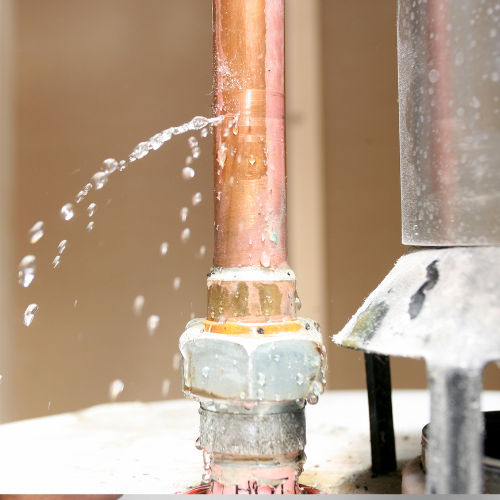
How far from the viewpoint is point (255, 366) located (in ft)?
2.27

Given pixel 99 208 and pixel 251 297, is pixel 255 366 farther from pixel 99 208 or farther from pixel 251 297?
pixel 99 208

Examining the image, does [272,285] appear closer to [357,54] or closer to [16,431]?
[16,431]

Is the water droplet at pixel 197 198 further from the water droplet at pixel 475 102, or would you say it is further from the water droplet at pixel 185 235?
the water droplet at pixel 475 102

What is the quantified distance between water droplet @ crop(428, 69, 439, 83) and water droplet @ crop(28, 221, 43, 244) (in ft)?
4.03

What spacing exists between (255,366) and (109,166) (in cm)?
106

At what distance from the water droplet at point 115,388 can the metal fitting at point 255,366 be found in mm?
862

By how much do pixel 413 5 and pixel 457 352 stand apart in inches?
16.2

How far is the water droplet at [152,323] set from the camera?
1.57 meters

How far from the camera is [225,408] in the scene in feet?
2.35

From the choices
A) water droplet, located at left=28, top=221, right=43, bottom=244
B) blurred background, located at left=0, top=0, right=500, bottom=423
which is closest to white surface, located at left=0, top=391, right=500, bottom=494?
blurred background, located at left=0, top=0, right=500, bottom=423

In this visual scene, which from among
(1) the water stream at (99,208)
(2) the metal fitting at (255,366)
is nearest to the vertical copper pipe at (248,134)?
(2) the metal fitting at (255,366)

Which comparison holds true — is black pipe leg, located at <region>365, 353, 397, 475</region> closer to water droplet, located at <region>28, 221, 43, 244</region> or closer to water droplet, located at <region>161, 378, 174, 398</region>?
water droplet, located at <region>161, 378, 174, 398</region>

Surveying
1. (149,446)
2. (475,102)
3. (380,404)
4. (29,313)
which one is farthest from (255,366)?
(29,313)

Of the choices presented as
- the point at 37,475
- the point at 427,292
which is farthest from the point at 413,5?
the point at 37,475
